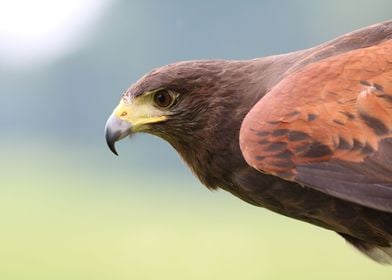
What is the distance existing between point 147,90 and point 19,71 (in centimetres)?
788

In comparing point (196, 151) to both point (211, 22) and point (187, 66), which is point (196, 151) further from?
point (211, 22)

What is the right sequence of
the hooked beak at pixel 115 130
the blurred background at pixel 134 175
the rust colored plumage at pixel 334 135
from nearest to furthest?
1. the rust colored plumage at pixel 334 135
2. the hooked beak at pixel 115 130
3. the blurred background at pixel 134 175

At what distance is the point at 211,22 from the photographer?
28.9ft

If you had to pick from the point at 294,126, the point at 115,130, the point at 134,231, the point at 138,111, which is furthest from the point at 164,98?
the point at 134,231

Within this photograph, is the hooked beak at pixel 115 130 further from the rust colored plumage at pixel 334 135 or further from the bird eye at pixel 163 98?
the rust colored plumage at pixel 334 135

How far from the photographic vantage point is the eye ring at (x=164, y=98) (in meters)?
4.04

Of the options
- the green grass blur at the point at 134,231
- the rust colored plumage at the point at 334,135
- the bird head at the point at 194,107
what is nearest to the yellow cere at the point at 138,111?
the bird head at the point at 194,107

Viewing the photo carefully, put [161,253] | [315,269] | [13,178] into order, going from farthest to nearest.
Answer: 1. [13,178]
2. [161,253]
3. [315,269]

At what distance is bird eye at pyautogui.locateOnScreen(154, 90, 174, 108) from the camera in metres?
4.04

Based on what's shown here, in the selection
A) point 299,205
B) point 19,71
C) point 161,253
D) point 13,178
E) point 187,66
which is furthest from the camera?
point 13,178

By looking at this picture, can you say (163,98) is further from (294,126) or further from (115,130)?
(294,126)

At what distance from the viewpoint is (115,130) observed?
3969 mm

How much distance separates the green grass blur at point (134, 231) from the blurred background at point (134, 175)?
0.07 feet

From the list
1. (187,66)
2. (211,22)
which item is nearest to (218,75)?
(187,66)
